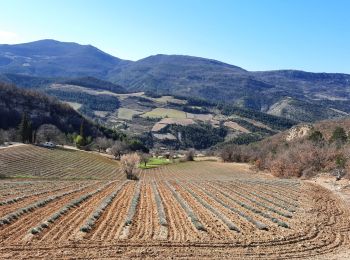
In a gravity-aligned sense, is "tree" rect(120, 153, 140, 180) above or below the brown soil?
below

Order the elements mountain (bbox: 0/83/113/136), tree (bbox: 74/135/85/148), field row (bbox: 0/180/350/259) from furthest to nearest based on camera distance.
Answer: mountain (bbox: 0/83/113/136), tree (bbox: 74/135/85/148), field row (bbox: 0/180/350/259)

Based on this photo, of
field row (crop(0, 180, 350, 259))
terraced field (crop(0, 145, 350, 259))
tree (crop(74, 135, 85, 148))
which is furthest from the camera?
tree (crop(74, 135, 85, 148))

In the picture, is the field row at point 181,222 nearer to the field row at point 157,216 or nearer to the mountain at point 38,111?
the field row at point 157,216

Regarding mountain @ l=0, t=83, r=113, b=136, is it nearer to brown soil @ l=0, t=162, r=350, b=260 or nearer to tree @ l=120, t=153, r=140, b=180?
tree @ l=120, t=153, r=140, b=180

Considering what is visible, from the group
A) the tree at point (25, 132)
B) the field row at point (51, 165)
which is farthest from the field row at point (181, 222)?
the tree at point (25, 132)

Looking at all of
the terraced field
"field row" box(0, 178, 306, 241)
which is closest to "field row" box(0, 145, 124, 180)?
the terraced field

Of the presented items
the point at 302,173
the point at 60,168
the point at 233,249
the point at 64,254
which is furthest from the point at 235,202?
the point at 60,168

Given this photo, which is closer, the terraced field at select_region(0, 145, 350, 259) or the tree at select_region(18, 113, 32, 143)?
the terraced field at select_region(0, 145, 350, 259)

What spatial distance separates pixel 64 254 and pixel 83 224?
16.5 feet

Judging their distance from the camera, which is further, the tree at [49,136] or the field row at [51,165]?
the tree at [49,136]

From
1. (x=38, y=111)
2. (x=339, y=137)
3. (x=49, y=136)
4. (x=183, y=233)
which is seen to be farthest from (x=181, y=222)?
(x=38, y=111)

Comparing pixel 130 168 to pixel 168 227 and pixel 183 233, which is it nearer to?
pixel 168 227

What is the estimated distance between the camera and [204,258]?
16.9 m

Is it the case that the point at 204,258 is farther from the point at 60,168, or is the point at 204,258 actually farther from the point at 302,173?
the point at 60,168
